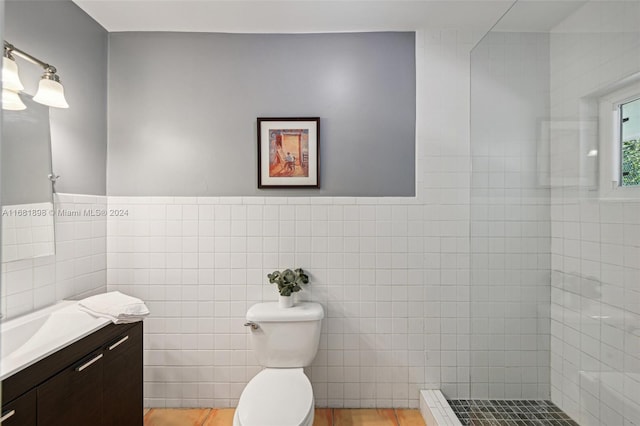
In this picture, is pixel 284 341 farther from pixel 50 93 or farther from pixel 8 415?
pixel 50 93

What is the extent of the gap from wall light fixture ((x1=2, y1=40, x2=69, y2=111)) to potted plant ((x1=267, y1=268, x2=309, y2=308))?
4.65ft

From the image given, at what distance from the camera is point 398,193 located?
234 centimetres

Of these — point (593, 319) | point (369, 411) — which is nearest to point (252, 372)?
point (369, 411)

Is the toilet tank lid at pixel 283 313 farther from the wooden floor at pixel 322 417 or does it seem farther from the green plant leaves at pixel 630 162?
the green plant leaves at pixel 630 162

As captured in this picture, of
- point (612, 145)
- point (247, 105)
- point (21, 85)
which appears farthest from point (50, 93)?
point (612, 145)

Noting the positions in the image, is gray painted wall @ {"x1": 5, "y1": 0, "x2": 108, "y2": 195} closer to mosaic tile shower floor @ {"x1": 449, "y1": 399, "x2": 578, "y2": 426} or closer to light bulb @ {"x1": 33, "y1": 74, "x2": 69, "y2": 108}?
light bulb @ {"x1": 33, "y1": 74, "x2": 69, "y2": 108}

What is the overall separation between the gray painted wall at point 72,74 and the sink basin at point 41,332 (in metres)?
0.64

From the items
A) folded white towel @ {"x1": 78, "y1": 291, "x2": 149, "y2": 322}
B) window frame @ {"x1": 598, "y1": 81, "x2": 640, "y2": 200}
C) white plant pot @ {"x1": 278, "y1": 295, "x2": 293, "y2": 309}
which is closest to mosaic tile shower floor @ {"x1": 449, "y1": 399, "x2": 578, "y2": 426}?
window frame @ {"x1": 598, "y1": 81, "x2": 640, "y2": 200}

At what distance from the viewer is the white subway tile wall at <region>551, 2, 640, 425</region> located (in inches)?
44.3

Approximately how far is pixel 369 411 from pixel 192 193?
174 cm

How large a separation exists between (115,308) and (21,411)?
57 cm

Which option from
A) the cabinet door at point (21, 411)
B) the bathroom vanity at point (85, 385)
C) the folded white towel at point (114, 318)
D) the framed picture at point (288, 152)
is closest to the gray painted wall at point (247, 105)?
the framed picture at point (288, 152)

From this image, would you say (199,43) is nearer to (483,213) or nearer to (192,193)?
(192,193)

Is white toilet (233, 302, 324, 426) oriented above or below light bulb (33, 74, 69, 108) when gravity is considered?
below
